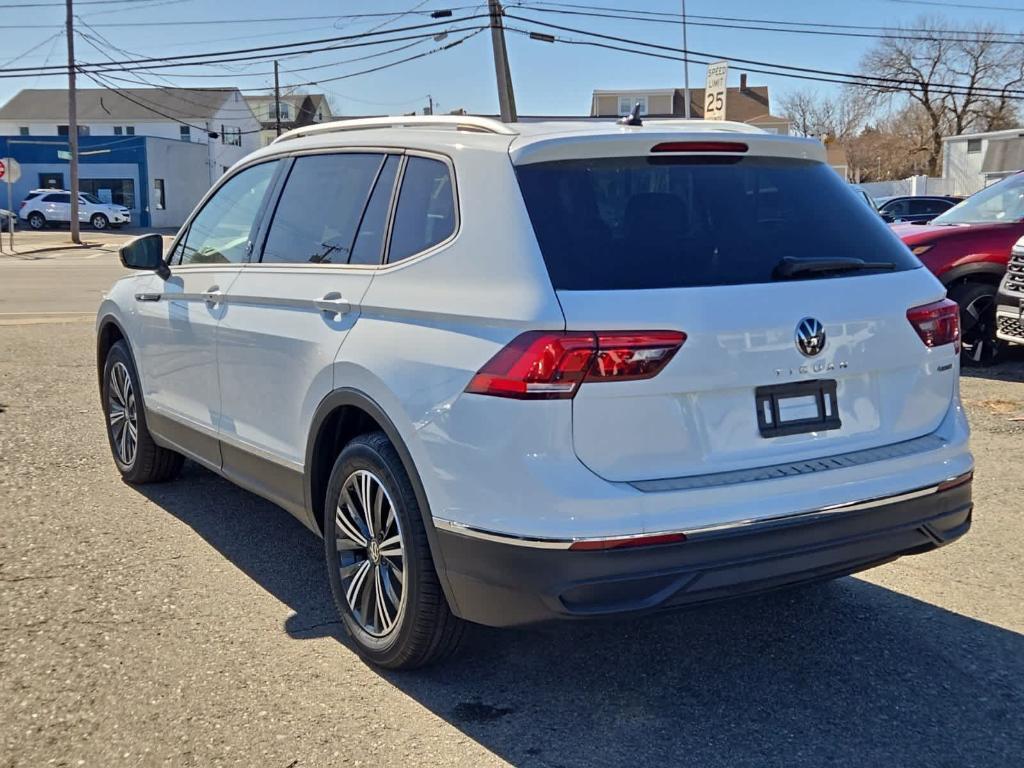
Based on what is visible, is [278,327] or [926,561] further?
[926,561]

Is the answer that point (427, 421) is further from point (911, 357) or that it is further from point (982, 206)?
point (982, 206)

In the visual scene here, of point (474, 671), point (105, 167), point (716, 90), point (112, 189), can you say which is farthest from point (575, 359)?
point (112, 189)

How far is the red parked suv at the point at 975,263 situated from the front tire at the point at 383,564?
298 inches

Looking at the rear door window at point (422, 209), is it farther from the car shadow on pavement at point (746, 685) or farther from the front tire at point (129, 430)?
the front tire at point (129, 430)

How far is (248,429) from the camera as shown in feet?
15.1

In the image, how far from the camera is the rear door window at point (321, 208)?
4.15 metres

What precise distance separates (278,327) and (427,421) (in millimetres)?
1212

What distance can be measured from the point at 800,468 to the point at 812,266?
0.66 metres

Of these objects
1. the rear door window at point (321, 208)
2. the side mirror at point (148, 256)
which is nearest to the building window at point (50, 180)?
the side mirror at point (148, 256)

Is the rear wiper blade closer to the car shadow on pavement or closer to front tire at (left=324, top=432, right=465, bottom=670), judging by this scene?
the car shadow on pavement

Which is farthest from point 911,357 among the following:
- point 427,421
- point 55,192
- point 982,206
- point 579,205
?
point 55,192

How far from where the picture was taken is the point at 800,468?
10.7 feet

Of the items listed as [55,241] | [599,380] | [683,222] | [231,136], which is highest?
[231,136]

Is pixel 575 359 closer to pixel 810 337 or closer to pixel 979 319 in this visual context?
pixel 810 337
